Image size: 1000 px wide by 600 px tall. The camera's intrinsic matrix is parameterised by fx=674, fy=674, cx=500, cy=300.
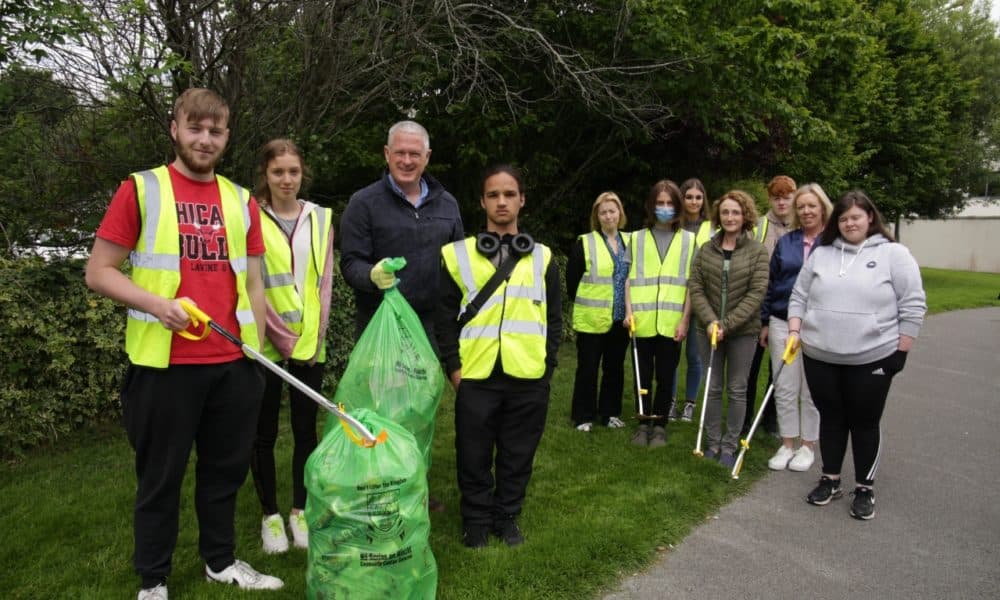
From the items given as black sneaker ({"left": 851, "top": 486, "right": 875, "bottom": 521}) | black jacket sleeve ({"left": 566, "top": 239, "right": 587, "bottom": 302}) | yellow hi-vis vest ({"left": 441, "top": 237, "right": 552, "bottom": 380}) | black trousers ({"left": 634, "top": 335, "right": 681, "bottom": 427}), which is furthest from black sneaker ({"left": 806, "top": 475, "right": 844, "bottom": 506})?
black jacket sleeve ({"left": 566, "top": 239, "right": 587, "bottom": 302})

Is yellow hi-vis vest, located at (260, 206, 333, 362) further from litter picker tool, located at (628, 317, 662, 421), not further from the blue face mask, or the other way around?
the blue face mask

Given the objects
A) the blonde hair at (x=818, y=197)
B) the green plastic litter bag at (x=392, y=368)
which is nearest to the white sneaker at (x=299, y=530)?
the green plastic litter bag at (x=392, y=368)

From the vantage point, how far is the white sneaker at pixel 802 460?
187 inches

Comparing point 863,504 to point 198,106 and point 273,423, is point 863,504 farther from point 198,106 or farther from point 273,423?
point 198,106

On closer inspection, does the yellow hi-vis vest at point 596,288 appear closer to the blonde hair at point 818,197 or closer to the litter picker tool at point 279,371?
the blonde hair at point 818,197

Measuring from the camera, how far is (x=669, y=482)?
436 centimetres

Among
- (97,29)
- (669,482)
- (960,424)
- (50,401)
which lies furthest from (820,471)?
(97,29)

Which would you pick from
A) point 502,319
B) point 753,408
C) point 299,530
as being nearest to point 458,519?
point 299,530

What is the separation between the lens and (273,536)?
11.0 ft

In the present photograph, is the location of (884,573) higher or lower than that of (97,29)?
lower

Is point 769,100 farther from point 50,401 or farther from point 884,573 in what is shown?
point 50,401

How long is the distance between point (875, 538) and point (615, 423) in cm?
226

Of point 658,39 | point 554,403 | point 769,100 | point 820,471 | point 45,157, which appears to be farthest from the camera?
point 769,100

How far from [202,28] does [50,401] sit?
341 centimetres
